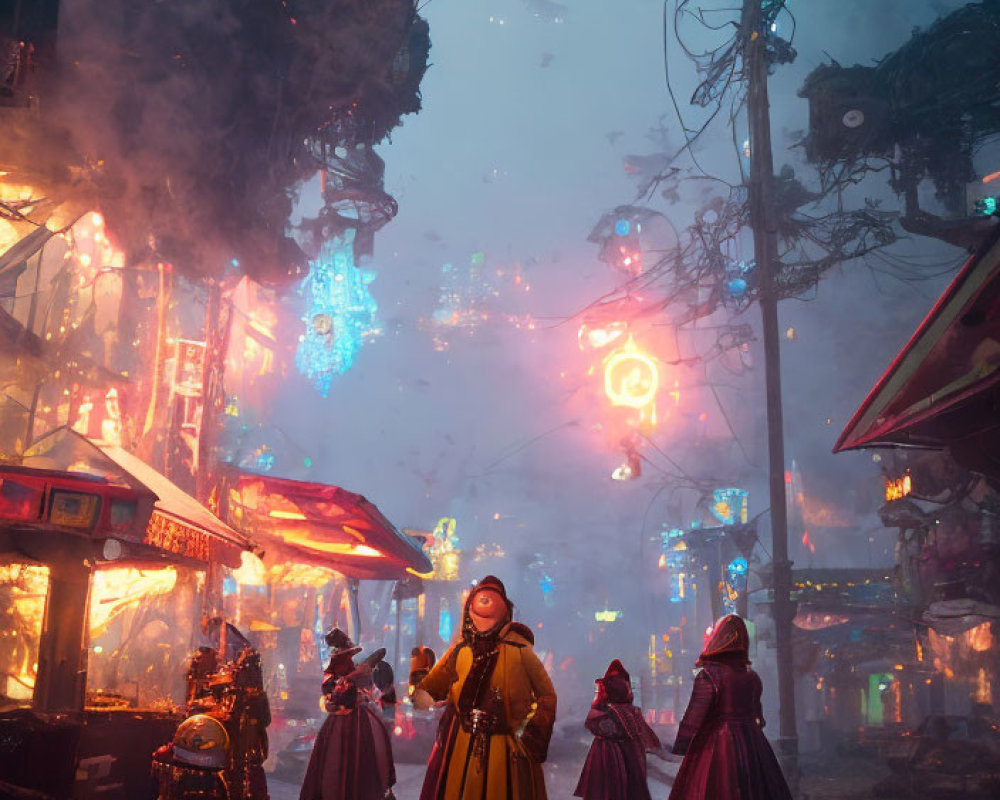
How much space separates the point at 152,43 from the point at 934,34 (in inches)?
668

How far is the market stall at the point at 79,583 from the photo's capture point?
23.5 ft

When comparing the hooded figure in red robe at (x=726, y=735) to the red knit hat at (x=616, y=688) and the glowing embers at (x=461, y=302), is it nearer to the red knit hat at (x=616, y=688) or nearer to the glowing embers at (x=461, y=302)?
the red knit hat at (x=616, y=688)

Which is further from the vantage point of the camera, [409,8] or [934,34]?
[934,34]

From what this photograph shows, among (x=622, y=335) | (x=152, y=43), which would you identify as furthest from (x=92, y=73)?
(x=622, y=335)

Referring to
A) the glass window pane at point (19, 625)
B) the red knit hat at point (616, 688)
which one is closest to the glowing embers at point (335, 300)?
the glass window pane at point (19, 625)

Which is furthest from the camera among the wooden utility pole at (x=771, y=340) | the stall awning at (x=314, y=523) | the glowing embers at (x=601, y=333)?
the glowing embers at (x=601, y=333)

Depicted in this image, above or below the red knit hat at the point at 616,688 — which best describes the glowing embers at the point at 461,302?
above

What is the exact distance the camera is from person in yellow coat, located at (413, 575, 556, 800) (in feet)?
18.0

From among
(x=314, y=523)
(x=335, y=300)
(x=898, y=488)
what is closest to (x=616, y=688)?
(x=314, y=523)

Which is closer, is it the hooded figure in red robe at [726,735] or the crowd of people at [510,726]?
the crowd of people at [510,726]

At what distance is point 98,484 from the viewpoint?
7.35m

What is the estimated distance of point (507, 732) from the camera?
563 cm

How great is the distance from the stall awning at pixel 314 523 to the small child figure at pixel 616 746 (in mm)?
5520

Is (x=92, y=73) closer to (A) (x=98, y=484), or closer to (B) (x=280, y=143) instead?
(B) (x=280, y=143)
